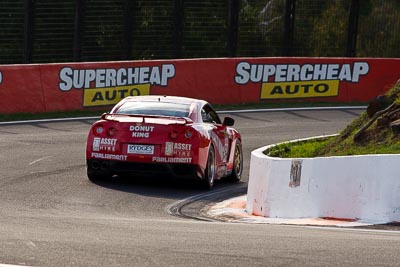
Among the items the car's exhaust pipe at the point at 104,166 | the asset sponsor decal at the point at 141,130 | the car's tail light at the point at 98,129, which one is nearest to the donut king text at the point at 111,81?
the car's tail light at the point at 98,129

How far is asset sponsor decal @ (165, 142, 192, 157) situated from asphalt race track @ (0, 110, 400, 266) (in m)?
0.53

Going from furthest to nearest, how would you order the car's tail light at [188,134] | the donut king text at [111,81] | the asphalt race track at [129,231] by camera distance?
the donut king text at [111,81], the car's tail light at [188,134], the asphalt race track at [129,231]

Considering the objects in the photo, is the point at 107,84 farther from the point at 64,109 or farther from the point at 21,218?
the point at 21,218

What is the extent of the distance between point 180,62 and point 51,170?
33.3 ft

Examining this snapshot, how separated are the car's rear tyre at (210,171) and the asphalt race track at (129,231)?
0.17m

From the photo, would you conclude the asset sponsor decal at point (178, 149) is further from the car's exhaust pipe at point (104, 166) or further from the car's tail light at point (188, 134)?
the car's exhaust pipe at point (104, 166)

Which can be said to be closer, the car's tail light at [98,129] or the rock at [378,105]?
the rock at [378,105]

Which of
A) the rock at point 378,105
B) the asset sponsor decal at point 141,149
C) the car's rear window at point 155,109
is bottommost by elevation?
the asset sponsor decal at point 141,149

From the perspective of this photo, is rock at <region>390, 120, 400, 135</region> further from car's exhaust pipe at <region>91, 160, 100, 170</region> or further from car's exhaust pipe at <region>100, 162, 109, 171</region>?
car's exhaust pipe at <region>91, 160, 100, 170</region>

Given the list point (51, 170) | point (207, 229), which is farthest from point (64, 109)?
point (207, 229)

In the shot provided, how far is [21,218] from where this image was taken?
10914mm

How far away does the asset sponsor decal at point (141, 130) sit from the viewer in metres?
15.1

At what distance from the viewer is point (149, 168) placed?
15.1 metres

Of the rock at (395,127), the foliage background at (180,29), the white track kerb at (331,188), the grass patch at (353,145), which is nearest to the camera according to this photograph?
the white track kerb at (331,188)
